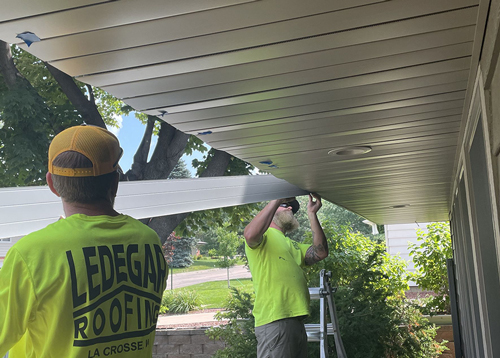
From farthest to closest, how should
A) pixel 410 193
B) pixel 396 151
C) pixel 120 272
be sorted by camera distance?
pixel 410 193 < pixel 396 151 < pixel 120 272

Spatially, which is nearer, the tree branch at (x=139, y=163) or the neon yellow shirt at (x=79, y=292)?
the neon yellow shirt at (x=79, y=292)

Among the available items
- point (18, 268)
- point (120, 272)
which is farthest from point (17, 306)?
point (120, 272)

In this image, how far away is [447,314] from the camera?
8836mm

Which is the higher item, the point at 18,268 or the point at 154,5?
the point at 154,5

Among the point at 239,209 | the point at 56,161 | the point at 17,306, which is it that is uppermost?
the point at 239,209

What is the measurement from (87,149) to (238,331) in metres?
5.80

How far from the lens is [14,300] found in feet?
4.11

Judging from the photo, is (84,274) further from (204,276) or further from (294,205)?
(204,276)

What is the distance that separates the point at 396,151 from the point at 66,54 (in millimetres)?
2560

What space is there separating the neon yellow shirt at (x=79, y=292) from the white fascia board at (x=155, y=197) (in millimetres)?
568

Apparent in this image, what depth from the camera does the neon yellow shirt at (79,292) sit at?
1278 mm

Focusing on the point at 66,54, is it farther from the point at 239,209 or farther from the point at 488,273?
the point at 239,209

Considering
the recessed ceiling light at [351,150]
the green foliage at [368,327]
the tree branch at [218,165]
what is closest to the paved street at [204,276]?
the tree branch at [218,165]

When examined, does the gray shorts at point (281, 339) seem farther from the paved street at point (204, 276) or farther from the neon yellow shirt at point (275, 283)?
the paved street at point (204, 276)
